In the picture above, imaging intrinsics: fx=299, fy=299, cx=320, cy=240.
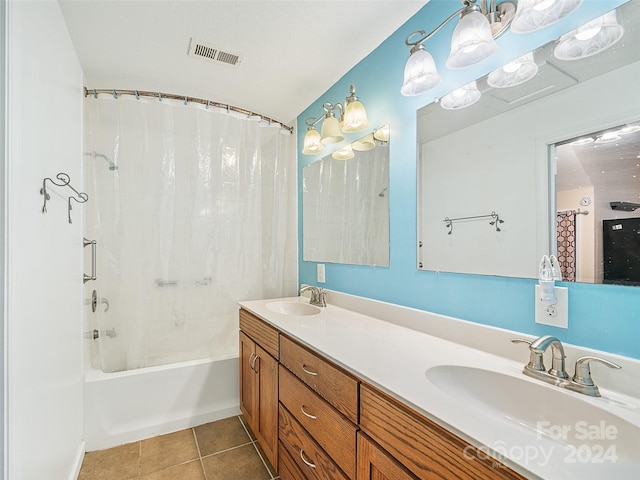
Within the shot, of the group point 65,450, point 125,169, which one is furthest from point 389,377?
point 125,169

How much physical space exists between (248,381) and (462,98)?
5.99 ft

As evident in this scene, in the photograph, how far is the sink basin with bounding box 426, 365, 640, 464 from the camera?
610 millimetres

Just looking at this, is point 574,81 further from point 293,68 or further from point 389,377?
point 293,68

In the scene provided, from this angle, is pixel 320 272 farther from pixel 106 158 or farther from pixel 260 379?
pixel 106 158

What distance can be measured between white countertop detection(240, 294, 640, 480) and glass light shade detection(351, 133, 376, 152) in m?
0.89

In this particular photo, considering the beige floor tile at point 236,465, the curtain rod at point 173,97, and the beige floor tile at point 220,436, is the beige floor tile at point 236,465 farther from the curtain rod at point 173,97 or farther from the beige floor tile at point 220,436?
the curtain rod at point 173,97

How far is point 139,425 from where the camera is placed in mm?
1830

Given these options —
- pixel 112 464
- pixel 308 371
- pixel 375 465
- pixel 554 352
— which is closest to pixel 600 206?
pixel 554 352

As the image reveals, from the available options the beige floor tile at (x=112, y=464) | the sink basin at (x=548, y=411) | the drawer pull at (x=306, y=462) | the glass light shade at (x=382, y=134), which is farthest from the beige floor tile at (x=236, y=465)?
the glass light shade at (x=382, y=134)

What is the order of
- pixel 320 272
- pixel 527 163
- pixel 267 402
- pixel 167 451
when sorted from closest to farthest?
pixel 527 163
pixel 267 402
pixel 167 451
pixel 320 272

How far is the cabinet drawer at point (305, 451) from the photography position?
99 centimetres

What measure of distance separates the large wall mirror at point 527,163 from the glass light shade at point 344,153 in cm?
56

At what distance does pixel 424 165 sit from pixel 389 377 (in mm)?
945

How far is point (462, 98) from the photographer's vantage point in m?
1.20
